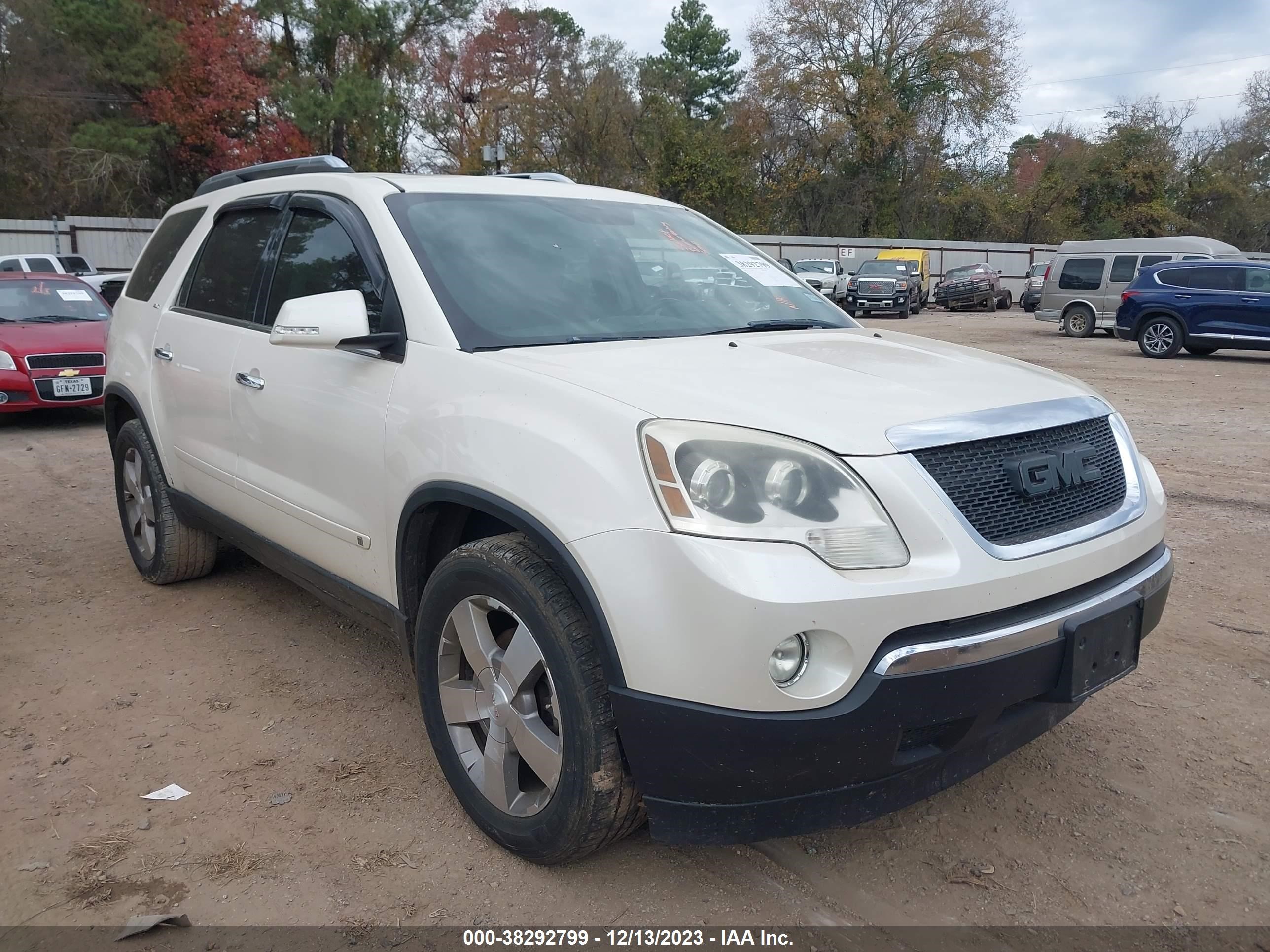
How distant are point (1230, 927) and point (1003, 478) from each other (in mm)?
1195

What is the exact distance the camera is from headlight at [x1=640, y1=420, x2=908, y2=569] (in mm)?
2078

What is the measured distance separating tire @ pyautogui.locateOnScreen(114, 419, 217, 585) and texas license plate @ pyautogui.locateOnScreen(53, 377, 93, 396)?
17.1ft

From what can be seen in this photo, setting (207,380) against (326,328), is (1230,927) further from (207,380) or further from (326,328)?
(207,380)

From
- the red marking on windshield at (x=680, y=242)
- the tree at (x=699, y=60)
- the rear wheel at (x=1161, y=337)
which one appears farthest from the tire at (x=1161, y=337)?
the tree at (x=699, y=60)

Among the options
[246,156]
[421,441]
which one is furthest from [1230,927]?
[246,156]

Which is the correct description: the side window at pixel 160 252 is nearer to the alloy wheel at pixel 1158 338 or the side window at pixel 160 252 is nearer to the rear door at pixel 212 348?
the rear door at pixel 212 348

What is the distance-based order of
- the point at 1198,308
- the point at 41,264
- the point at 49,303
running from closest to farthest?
the point at 49,303, the point at 1198,308, the point at 41,264

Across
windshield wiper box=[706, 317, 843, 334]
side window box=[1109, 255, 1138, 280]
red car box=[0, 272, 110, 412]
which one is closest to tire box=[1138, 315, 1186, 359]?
→ side window box=[1109, 255, 1138, 280]

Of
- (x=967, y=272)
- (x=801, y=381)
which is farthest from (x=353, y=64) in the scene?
(x=801, y=381)

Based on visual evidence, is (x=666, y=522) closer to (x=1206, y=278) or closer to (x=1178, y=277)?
(x=1206, y=278)

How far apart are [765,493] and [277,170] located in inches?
120

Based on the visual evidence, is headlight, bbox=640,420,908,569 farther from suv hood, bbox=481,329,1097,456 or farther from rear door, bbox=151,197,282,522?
rear door, bbox=151,197,282,522

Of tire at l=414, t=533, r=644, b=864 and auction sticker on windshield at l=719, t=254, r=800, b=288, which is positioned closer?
tire at l=414, t=533, r=644, b=864

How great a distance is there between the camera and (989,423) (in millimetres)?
2326
